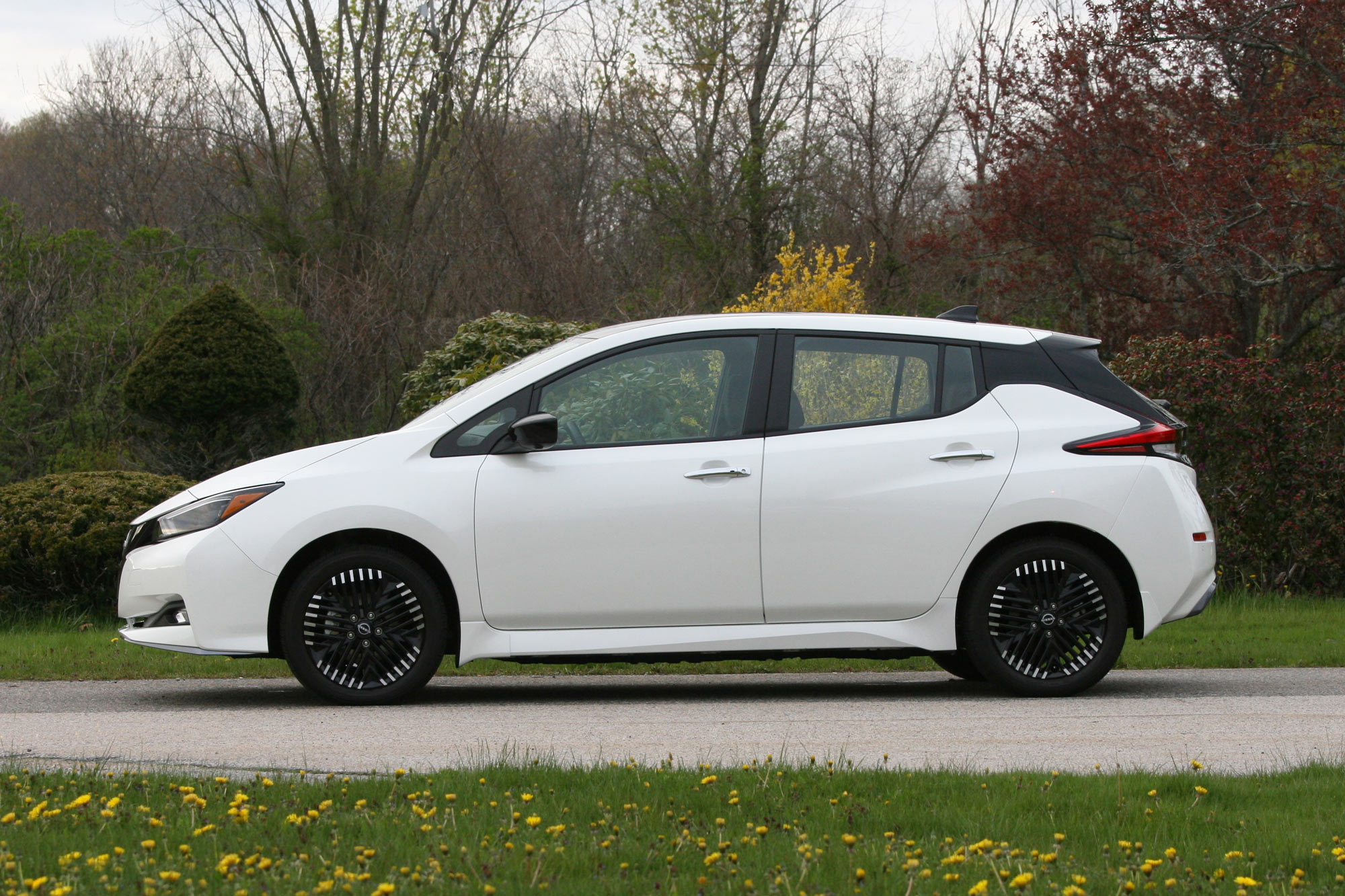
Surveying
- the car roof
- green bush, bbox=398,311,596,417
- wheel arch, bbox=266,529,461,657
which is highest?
green bush, bbox=398,311,596,417

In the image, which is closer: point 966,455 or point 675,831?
point 675,831

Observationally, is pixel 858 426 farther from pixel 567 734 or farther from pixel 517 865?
pixel 517 865

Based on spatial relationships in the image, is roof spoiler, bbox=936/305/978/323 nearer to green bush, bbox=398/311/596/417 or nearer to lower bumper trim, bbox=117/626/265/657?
lower bumper trim, bbox=117/626/265/657

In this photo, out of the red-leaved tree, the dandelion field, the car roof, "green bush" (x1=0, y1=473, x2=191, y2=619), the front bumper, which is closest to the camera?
the dandelion field

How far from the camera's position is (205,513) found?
6844mm

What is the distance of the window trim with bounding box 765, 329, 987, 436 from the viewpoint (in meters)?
7.09

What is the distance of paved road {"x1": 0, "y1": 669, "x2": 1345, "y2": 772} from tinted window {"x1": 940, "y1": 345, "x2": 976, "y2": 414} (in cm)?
149

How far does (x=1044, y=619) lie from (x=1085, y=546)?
0.42 m

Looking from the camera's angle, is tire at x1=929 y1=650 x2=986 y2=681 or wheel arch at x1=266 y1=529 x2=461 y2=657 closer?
wheel arch at x1=266 y1=529 x2=461 y2=657

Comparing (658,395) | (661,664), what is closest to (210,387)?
(661,664)

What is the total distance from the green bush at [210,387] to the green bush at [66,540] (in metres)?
4.61

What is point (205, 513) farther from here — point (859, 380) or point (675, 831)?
point (675, 831)

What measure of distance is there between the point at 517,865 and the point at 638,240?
24.8m

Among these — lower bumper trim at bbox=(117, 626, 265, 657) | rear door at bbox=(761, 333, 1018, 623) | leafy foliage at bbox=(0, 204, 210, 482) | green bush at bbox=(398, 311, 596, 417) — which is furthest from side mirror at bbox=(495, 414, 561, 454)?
leafy foliage at bbox=(0, 204, 210, 482)
